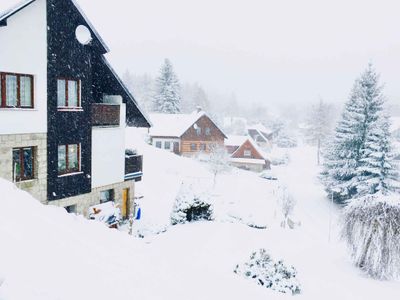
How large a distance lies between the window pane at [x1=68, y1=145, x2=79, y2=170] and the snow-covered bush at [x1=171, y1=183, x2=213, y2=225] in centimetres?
457

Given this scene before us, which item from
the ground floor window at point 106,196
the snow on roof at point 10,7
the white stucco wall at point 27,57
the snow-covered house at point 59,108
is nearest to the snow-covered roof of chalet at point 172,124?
the ground floor window at point 106,196

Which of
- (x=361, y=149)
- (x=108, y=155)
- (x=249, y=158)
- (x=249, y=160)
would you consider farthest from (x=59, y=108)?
(x=249, y=158)

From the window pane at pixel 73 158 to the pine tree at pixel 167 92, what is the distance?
161 ft

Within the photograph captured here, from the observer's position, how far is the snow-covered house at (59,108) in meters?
13.1

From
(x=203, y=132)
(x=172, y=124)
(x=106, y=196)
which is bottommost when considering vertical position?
(x=106, y=196)

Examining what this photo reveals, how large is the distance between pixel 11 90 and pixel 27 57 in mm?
1312

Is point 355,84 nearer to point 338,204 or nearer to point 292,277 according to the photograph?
point 338,204

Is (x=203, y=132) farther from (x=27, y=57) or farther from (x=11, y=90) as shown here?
(x=11, y=90)

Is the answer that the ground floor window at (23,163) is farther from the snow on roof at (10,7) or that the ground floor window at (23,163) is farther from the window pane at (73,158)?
the snow on roof at (10,7)

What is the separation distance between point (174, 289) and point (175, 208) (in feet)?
29.4

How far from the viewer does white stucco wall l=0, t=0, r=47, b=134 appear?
41.9ft

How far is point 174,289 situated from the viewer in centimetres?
717

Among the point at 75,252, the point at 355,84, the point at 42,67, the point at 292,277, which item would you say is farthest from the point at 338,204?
the point at 75,252

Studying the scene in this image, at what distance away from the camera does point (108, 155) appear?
17.6m
